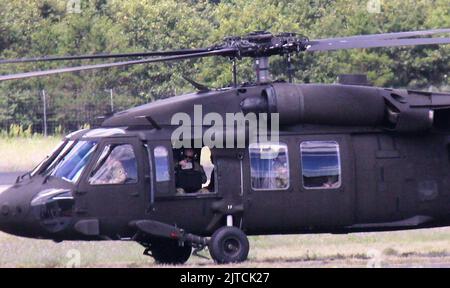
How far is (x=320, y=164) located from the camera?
46.1 feet

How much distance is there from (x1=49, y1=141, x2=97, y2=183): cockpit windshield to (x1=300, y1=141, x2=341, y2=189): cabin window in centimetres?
273

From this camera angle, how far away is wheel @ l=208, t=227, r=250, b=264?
13.5 m

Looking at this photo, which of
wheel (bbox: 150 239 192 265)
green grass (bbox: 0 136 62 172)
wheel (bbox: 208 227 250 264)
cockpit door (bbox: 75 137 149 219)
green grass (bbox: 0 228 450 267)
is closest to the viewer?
cockpit door (bbox: 75 137 149 219)

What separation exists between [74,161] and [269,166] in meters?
2.49

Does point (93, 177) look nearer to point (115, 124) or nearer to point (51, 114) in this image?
point (115, 124)

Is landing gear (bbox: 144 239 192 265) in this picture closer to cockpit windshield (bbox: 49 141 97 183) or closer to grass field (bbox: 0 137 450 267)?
grass field (bbox: 0 137 450 267)

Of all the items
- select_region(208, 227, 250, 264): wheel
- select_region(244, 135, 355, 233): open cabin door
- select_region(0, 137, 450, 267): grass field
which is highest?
select_region(244, 135, 355, 233): open cabin door

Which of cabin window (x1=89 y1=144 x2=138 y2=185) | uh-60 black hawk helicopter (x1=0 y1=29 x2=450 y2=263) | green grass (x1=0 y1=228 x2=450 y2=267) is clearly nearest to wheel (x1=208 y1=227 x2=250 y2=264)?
uh-60 black hawk helicopter (x1=0 y1=29 x2=450 y2=263)

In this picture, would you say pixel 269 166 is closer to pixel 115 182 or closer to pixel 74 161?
pixel 115 182

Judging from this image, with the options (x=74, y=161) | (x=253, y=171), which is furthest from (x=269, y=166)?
(x=74, y=161)

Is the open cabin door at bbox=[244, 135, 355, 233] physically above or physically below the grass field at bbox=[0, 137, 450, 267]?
above

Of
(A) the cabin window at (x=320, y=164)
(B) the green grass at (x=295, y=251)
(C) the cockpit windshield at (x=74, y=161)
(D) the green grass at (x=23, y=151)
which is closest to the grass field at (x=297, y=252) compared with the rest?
(B) the green grass at (x=295, y=251)

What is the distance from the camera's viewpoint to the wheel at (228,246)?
13.5 metres

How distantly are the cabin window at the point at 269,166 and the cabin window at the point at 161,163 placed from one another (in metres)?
1.09
